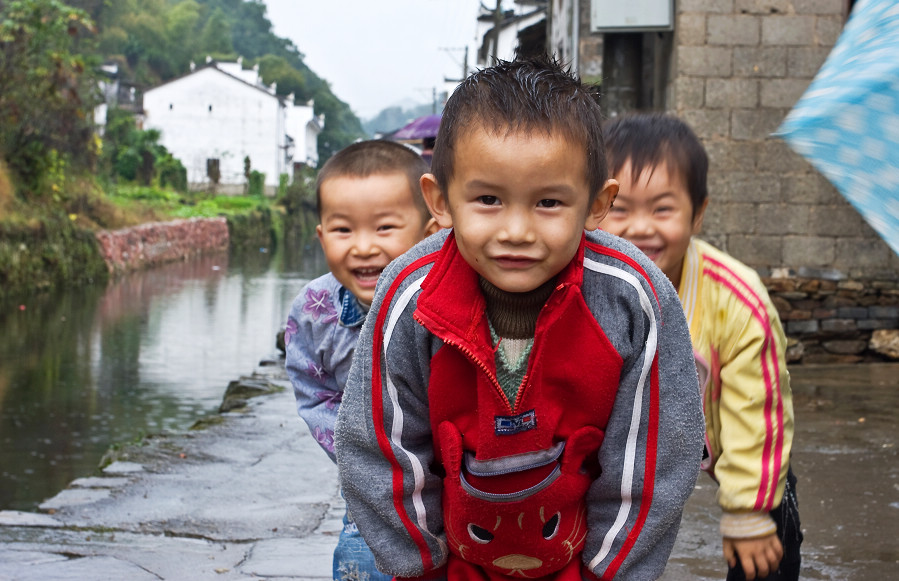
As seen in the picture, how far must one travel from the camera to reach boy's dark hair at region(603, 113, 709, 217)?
7.95 ft

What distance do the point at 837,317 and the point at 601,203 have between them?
25.6 ft

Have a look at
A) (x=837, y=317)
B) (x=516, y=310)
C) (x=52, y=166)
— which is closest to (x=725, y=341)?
(x=516, y=310)

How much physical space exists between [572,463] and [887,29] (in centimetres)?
92

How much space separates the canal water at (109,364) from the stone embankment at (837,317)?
16.2ft

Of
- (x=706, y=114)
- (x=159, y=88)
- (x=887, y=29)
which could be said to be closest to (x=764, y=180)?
(x=706, y=114)

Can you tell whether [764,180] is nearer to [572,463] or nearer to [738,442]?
[738,442]

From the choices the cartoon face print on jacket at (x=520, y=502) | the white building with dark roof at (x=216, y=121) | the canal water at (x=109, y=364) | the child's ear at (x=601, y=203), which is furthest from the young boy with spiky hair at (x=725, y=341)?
the white building with dark roof at (x=216, y=121)

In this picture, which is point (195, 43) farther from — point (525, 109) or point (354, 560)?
point (525, 109)

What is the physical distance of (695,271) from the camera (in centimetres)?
238

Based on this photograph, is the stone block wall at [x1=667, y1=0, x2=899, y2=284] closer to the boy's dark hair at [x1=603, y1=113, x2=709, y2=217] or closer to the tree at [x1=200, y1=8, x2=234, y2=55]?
the boy's dark hair at [x1=603, y1=113, x2=709, y2=217]

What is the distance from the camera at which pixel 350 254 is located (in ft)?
8.09

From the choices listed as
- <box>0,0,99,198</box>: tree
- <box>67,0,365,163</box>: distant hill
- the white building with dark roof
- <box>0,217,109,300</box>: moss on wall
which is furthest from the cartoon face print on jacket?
<box>67,0,365,163</box>: distant hill

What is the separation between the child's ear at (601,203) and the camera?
1.70 metres

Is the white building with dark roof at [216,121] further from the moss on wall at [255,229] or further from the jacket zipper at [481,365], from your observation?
the jacket zipper at [481,365]
